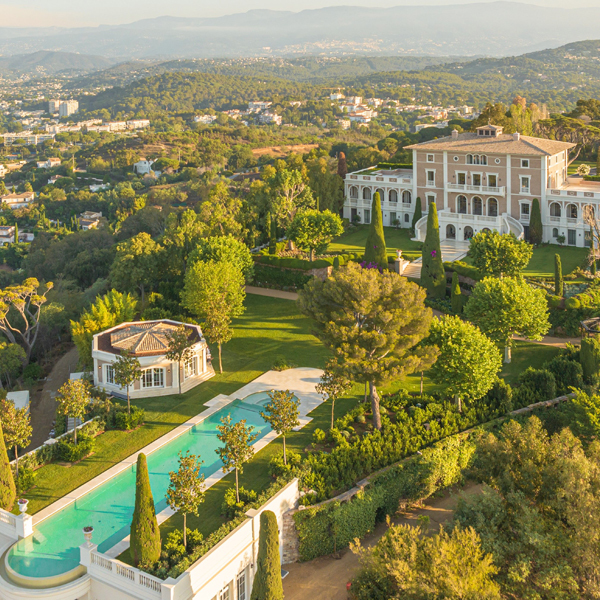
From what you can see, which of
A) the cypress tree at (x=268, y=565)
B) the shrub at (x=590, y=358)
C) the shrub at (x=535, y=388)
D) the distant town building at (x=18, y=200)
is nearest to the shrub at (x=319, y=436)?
the cypress tree at (x=268, y=565)

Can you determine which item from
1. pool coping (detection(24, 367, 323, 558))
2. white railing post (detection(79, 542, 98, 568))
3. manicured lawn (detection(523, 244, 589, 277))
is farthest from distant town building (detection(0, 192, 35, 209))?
Answer: white railing post (detection(79, 542, 98, 568))

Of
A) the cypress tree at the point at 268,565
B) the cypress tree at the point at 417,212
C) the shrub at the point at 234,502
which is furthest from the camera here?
the cypress tree at the point at 417,212

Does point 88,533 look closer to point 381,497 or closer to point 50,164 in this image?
point 381,497

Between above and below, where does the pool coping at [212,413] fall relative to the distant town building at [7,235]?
above

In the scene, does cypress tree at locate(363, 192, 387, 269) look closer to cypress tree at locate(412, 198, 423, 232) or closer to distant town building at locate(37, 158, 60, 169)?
cypress tree at locate(412, 198, 423, 232)

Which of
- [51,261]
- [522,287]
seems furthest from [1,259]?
[522,287]

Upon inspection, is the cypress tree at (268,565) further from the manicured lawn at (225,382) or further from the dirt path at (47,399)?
the dirt path at (47,399)

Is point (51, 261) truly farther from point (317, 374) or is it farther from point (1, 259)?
point (317, 374)

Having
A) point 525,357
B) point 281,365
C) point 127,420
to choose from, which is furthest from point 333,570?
point 525,357
